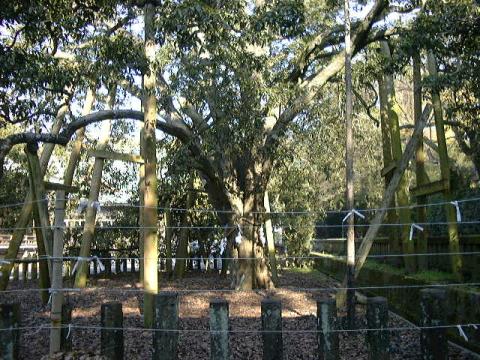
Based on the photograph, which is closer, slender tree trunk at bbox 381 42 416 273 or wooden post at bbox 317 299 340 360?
wooden post at bbox 317 299 340 360

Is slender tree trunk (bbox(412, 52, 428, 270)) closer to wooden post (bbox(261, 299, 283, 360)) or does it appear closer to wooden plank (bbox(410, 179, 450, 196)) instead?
wooden plank (bbox(410, 179, 450, 196))

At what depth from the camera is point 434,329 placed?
20.0 ft

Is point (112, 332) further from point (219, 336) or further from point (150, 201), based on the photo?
point (150, 201)

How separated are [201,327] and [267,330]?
2.76 meters

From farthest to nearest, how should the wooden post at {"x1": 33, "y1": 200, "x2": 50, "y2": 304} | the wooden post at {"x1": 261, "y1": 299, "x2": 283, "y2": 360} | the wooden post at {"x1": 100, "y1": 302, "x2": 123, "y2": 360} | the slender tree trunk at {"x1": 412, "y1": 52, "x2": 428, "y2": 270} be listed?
the slender tree trunk at {"x1": 412, "y1": 52, "x2": 428, "y2": 270} < the wooden post at {"x1": 33, "y1": 200, "x2": 50, "y2": 304} < the wooden post at {"x1": 100, "y1": 302, "x2": 123, "y2": 360} < the wooden post at {"x1": 261, "y1": 299, "x2": 283, "y2": 360}

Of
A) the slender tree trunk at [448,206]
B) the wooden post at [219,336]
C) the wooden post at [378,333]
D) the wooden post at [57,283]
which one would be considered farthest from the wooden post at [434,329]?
the wooden post at [57,283]

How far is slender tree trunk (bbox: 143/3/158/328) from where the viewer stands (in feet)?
24.2

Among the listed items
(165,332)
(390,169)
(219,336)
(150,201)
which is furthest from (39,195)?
(390,169)

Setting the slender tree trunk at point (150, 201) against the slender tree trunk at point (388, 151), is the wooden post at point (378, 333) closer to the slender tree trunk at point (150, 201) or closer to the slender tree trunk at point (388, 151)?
the slender tree trunk at point (150, 201)

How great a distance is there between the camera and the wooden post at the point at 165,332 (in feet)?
19.8

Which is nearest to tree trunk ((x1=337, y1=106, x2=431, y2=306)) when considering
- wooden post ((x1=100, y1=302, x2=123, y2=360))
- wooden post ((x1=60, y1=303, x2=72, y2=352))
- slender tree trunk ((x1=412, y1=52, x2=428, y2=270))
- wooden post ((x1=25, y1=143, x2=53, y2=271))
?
slender tree trunk ((x1=412, y1=52, x2=428, y2=270))

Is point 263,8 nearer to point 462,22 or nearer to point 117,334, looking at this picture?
point 462,22

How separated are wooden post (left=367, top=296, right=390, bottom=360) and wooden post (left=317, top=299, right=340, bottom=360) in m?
0.42

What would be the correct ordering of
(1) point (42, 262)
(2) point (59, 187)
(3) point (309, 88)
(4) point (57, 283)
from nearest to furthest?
1. (4) point (57, 283)
2. (2) point (59, 187)
3. (1) point (42, 262)
4. (3) point (309, 88)
